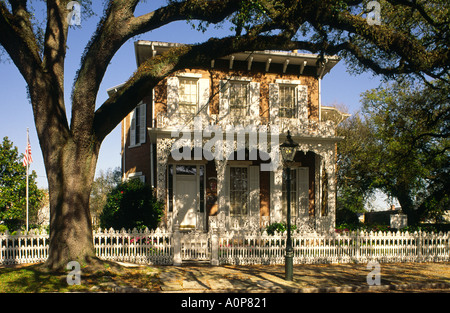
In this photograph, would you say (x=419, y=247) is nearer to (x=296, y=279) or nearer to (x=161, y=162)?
(x=296, y=279)

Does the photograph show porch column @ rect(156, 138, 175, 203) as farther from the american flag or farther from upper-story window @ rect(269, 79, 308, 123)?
the american flag

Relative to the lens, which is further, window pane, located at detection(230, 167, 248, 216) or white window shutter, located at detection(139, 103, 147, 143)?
white window shutter, located at detection(139, 103, 147, 143)

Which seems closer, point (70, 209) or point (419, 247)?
point (70, 209)

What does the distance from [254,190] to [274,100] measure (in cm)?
437

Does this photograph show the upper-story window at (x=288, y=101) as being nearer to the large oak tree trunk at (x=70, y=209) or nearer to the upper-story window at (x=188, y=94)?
the upper-story window at (x=188, y=94)

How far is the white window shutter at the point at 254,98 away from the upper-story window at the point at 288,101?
129cm

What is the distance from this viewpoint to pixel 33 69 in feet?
32.0

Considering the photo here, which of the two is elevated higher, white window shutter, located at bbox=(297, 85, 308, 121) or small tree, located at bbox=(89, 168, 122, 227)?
white window shutter, located at bbox=(297, 85, 308, 121)

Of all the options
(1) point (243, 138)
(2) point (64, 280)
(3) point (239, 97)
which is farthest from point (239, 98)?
(2) point (64, 280)

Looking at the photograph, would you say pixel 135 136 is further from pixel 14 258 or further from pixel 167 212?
pixel 14 258

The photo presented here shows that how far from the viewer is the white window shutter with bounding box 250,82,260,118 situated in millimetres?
17500

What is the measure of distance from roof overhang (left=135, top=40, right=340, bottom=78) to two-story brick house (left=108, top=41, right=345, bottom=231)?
0.05 metres

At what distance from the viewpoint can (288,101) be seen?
1834 cm

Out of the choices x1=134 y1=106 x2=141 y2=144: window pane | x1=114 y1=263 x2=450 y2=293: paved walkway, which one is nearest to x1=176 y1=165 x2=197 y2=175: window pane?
x1=134 y1=106 x2=141 y2=144: window pane
